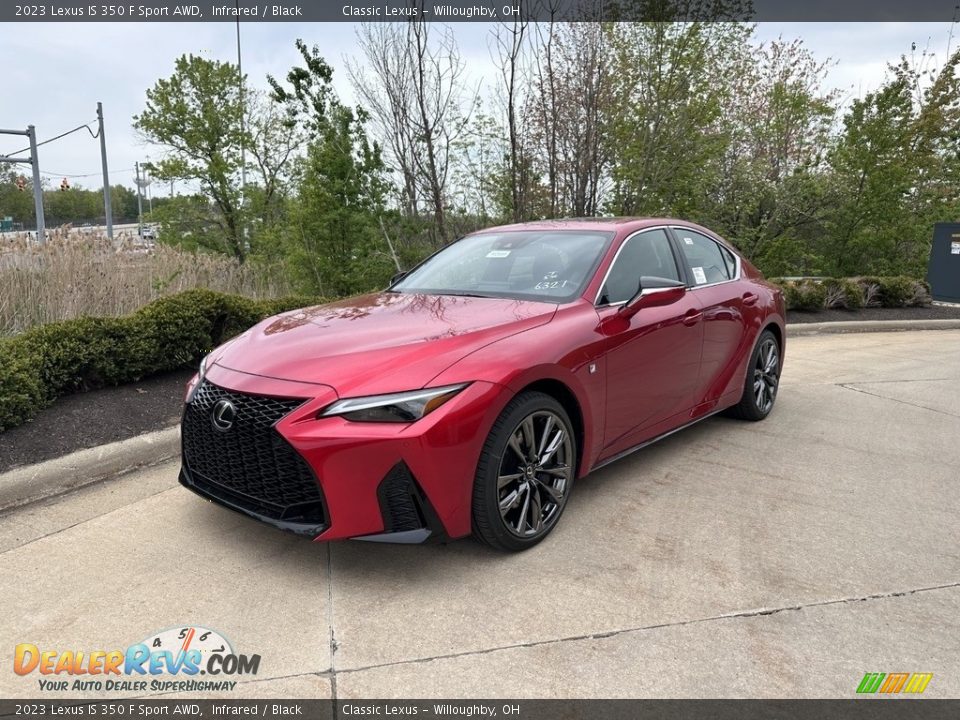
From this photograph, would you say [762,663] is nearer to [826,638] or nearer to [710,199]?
[826,638]

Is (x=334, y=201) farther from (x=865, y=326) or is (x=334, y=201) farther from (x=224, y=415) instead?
(x=865, y=326)

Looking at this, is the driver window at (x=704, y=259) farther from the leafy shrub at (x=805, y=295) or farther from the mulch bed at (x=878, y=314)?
the leafy shrub at (x=805, y=295)

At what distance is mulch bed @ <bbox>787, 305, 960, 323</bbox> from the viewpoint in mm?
10992

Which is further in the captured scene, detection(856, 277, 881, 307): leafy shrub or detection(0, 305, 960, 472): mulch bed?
detection(856, 277, 881, 307): leafy shrub

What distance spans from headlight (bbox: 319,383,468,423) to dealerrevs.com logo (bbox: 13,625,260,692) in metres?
0.96

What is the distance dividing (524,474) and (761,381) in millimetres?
3081

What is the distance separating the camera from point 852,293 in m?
11.5

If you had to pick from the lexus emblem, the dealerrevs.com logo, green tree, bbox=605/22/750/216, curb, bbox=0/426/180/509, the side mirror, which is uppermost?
green tree, bbox=605/22/750/216

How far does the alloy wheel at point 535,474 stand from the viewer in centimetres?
309

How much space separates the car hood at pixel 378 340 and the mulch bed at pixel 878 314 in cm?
863

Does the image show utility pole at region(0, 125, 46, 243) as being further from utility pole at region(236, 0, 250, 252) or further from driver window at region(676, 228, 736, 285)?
driver window at region(676, 228, 736, 285)

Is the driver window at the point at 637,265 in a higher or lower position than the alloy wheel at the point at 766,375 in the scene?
higher
